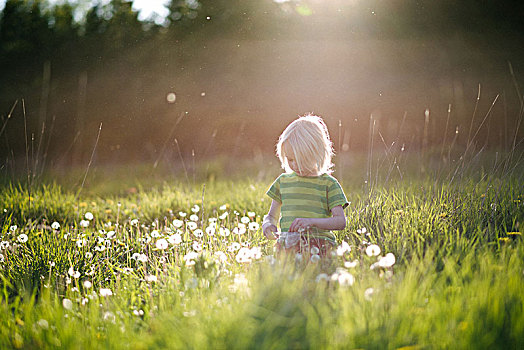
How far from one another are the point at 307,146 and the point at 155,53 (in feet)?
24.0

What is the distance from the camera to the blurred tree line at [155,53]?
8.99 m

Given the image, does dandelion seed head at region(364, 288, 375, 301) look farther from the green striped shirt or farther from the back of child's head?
the back of child's head

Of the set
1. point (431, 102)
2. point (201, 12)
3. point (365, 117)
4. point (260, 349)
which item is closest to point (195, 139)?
point (201, 12)

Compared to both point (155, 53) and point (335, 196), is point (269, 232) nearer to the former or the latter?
point (335, 196)

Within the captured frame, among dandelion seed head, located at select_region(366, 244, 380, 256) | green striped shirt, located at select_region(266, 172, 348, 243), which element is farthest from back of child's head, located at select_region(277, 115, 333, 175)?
dandelion seed head, located at select_region(366, 244, 380, 256)

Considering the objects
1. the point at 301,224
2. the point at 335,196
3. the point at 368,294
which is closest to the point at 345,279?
the point at 368,294

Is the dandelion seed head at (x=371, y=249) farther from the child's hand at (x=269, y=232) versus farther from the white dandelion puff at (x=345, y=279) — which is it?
the child's hand at (x=269, y=232)

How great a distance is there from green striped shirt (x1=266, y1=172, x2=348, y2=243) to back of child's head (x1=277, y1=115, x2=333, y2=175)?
3.0 inches

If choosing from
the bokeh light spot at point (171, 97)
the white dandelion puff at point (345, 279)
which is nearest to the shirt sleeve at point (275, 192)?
the white dandelion puff at point (345, 279)

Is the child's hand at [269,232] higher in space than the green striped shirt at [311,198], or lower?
lower

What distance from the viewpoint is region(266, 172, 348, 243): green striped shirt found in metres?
3.05

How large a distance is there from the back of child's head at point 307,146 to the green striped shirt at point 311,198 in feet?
0.25

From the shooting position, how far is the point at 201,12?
962 cm

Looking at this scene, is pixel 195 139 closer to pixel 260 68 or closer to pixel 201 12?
pixel 260 68
